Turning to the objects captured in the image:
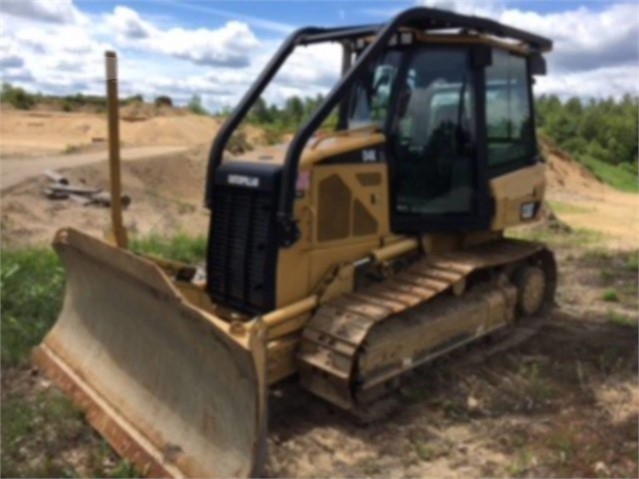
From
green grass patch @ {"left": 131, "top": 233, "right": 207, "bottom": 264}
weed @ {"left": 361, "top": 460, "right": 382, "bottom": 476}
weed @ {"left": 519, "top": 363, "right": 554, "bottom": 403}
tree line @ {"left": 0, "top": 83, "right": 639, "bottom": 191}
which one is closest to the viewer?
weed @ {"left": 361, "top": 460, "right": 382, "bottom": 476}

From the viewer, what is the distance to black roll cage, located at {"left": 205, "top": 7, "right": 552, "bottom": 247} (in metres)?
5.17

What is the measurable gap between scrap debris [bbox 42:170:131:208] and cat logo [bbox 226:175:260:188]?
6621mm

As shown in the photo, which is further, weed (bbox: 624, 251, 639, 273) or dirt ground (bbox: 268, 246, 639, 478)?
weed (bbox: 624, 251, 639, 273)

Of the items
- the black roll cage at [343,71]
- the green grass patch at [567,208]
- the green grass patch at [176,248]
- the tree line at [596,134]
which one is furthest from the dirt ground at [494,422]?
the tree line at [596,134]

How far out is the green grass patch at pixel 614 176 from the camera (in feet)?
109

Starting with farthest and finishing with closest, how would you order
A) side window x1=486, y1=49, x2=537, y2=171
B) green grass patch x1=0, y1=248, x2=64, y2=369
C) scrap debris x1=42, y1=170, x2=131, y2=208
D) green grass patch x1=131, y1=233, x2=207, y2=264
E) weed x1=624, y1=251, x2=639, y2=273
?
1. scrap debris x1=42, y1=170, x2=131, y2=208
2. weed x1=624, y1=251, x2=639, y2=273
3. green grass patch x1=131, y1=233, x2=207, y2=264
4. side window x1=486, y1=49, x2=537, y2=171
5. green grass patch x1=0, y1=248, x2=64, y2=369

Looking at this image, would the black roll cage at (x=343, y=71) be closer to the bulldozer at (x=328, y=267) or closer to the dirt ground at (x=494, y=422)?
the bulldozer at (x=328, y=267)

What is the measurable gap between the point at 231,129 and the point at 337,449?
2535 millimetres

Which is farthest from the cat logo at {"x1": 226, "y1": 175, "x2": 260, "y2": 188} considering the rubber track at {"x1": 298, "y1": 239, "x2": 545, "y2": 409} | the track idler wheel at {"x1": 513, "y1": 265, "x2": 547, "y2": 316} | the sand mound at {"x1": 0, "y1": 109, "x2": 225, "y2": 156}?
the sand mound at {"x1": 0, "y1": 109, "x2": 225, "y2": 156}

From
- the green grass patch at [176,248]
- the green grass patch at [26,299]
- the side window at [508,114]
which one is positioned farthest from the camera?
the green grass patch at [176,248]

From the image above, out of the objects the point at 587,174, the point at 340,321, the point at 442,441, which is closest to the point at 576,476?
the point at 442,441

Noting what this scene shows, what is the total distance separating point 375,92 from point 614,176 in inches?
1238

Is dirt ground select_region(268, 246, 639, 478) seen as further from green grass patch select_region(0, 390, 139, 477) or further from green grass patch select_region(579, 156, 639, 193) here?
green grass patch select_region(579, 156, 639, 193)

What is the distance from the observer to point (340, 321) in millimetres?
5285
